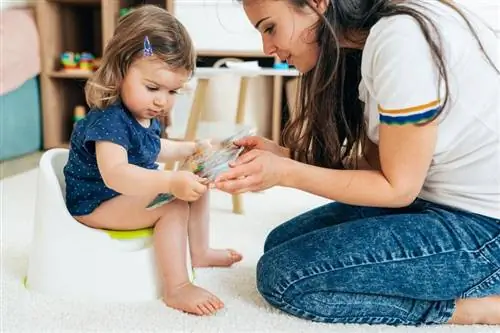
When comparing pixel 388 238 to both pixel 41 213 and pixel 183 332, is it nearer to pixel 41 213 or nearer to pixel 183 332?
pixel 183 332

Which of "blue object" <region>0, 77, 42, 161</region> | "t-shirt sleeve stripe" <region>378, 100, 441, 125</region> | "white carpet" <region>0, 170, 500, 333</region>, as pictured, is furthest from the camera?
"blue object" <region>0, 77, 42, 161</region>

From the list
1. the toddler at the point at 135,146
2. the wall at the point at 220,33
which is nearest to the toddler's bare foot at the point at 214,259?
the toddler at the point at 135,146

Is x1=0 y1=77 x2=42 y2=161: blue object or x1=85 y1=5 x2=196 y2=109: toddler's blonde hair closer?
x1=85 y1=5 x2=196 y2=109: toddler's blonde hair

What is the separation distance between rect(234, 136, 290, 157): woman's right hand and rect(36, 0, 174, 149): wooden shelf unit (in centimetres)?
148

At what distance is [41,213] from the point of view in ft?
3.11

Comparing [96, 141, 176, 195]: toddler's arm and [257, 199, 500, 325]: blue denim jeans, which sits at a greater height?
[96, 141, 176, 195]: toddler's arm

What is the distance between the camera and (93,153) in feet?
3.18

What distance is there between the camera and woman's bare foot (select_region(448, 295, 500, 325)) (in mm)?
860

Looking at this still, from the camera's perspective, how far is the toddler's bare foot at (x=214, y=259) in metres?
1.10

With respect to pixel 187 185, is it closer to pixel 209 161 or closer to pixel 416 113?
pixel 209 161

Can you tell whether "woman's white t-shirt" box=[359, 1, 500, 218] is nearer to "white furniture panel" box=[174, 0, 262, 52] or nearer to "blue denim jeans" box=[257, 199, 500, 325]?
"blue denim jeans" box=[257, 199, 500, 325]

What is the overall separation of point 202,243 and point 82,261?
0.81ft

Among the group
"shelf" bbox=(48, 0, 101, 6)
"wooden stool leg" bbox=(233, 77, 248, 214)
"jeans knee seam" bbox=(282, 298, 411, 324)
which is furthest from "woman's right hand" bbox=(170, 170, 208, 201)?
"shelf" bbox=(48, 0, 101, 6)

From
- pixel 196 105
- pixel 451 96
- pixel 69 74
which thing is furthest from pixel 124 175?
pixel 69 74
